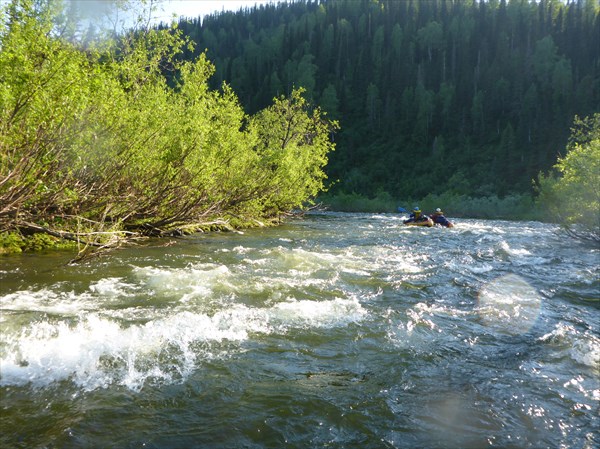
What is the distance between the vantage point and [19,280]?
378 inches

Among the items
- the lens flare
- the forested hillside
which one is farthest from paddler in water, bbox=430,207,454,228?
the forested hillside

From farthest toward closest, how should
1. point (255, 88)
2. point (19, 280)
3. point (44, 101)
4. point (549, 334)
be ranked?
1. point (255, 88)
2. point (44, 101)
3. point (19, 280)
4. point (549, 334)

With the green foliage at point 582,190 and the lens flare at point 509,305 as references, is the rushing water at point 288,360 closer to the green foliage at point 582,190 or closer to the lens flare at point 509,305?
the lens flare at point 509,305

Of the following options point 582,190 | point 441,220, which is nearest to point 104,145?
point 582,190

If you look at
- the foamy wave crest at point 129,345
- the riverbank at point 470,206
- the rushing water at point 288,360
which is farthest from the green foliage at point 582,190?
the riverbank at point 470,206

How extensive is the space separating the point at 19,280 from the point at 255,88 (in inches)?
4978

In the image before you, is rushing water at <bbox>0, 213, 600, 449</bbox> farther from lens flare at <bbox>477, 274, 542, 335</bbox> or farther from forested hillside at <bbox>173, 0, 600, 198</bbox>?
forested hillside at <bbox>173, 0, 600, 198</bbox>

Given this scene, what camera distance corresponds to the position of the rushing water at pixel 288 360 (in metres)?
4.18

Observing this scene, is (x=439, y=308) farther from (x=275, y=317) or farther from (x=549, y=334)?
(x=275, y=317)

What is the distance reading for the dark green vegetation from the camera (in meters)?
10.5

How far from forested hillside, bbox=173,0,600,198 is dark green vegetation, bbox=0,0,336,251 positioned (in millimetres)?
61136

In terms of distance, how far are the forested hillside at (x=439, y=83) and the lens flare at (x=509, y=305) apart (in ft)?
215

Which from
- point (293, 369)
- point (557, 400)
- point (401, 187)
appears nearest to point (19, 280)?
point (293, 369)

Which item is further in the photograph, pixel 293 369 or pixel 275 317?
pixel 275 317
